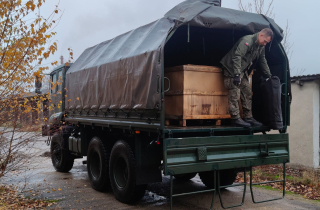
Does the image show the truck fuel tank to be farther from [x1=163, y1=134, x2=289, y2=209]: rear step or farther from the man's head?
the man's head

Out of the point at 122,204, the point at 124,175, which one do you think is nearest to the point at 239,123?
the point at 124,175

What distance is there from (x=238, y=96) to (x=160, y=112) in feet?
5.69

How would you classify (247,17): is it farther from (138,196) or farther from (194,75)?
(138,196)

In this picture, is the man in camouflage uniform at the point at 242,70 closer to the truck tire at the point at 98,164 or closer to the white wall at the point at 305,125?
the truck tire at the point at 98,164

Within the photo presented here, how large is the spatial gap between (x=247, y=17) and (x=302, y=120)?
5536mm

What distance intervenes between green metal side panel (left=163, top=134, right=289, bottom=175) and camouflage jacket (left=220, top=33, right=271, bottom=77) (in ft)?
4.20

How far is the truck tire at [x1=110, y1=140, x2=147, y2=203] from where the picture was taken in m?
6.11

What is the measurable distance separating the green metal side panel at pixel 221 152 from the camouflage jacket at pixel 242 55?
1.28 meters

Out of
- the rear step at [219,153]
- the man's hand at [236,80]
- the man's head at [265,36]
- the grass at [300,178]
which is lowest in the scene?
the grass at [300,178]

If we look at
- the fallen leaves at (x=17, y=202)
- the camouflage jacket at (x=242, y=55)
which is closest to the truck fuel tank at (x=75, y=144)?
the fallen leaves at (x=17, y=202)

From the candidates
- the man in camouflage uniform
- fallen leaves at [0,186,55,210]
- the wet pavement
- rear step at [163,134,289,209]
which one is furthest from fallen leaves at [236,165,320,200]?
fallen leaves at [0,186,55,210]

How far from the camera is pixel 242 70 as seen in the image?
20.6 feet

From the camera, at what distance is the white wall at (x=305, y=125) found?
10195 mm

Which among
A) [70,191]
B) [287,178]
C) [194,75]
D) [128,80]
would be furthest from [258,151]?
[70,191]
